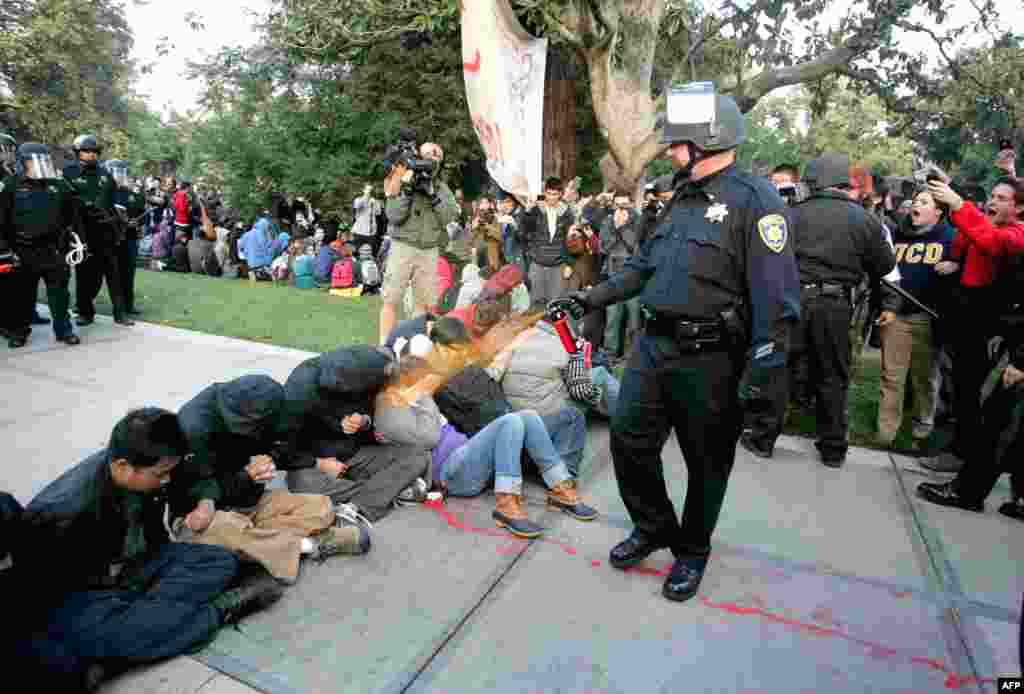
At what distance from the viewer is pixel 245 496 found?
3031mm

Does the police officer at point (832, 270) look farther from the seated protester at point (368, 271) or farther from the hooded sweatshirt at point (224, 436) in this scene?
the seated protester at point (368, 271)

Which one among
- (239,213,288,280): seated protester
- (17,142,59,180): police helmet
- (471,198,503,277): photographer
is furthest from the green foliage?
(471,198,503,277): photographer

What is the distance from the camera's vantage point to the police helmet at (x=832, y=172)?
166 inches

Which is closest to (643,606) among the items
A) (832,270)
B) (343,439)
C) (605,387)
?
(343,439)

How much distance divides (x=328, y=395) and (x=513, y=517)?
1.13 m

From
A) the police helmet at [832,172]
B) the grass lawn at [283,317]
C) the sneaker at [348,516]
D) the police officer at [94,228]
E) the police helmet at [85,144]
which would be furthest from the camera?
the police officer at [94,228]

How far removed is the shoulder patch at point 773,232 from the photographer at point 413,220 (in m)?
3.81

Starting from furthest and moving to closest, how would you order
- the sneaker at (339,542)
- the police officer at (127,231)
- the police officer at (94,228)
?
the police officer at (127,231) < the police officer at (94,228) < the sneaker at (339,542)

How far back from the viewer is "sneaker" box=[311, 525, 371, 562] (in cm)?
297

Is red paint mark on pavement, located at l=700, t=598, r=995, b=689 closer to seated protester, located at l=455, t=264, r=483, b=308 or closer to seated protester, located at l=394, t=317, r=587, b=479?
seated protester, located at l=394, t=317, r=587, b=479

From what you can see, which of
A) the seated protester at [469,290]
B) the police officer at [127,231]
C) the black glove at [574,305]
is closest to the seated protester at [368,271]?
the police officer at [127,231]

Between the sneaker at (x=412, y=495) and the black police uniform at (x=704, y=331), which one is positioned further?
the sneaker at (x=412, y=495)

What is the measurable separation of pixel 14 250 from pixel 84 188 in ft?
3.39

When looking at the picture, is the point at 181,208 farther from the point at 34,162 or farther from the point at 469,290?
the point at 469,290
